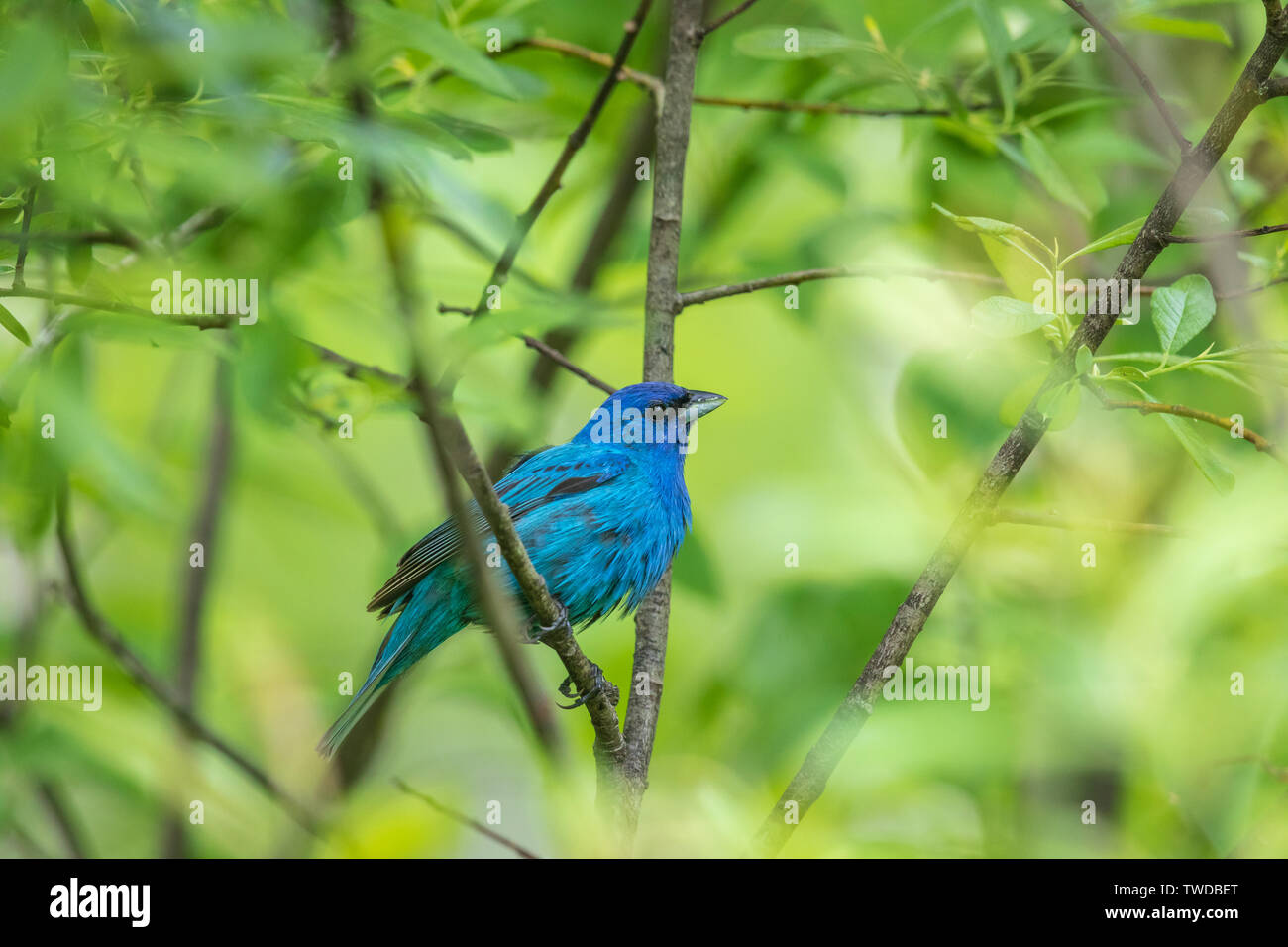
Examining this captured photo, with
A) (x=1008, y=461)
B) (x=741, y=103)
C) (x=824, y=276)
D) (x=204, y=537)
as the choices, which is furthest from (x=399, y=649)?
(x=1008, y=461)

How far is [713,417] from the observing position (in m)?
7.51

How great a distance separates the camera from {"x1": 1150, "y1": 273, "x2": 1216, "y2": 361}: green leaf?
7.92ft

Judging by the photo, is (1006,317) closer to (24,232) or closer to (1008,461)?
(1008,461)

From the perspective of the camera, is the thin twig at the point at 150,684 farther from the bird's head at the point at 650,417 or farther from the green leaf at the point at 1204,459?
the green leaf at the point at 1204,459

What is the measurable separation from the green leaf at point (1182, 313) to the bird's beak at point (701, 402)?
2490mm

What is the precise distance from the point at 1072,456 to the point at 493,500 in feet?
14.4

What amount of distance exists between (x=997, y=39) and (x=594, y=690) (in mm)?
2200

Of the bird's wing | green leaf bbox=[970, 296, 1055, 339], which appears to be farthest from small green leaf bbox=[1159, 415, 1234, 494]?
the bird's wing

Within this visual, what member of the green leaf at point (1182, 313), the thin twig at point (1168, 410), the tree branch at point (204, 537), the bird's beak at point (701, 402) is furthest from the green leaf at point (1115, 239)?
the tree branch at point (204, 537)

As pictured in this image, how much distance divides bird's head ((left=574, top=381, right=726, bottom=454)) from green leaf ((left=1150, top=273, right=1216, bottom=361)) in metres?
2.22

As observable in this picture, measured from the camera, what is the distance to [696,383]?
6723 mm

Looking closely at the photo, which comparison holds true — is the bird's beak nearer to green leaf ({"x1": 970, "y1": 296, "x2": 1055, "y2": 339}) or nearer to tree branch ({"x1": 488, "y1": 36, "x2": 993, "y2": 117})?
tree branch ({"x1": 488, "y1": 36, "x2": 993, "y2": 117})

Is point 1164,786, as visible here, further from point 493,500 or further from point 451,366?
point 451,366

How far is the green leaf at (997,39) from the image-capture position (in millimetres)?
3418
